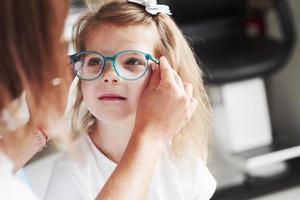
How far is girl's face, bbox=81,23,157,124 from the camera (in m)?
0.62

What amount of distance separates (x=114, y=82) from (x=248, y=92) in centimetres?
104

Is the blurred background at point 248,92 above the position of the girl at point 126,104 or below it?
below

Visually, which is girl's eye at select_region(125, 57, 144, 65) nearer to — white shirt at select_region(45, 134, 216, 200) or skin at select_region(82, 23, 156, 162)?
skin at select_region(82, 23, 156, 162)

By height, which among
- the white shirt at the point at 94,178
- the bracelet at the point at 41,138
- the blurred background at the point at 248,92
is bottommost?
the blurred background at the point at 248,92

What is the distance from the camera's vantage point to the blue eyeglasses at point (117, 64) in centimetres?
61

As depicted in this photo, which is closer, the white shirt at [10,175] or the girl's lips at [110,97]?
the white shirt at [10,175]

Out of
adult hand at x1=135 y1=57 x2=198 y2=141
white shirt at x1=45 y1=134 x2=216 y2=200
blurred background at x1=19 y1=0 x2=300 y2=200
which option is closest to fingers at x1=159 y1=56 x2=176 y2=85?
adult hand at x1=135 y1=57 x2=198 y2=141

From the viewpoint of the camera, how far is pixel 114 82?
2.02 feet

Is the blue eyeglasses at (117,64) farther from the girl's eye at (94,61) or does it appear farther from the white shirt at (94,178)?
the white shirt at (94,178)

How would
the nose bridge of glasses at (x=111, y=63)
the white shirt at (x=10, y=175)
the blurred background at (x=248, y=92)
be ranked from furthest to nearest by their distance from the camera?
1. the blurred background at (x=248, y=92)
2. the nose bridge of glasses at (x=111, y=63)
3. the white shirt at (x=10, y=175)

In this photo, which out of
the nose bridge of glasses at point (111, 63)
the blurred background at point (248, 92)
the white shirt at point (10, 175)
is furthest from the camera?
the blurred background at point (248, 92)

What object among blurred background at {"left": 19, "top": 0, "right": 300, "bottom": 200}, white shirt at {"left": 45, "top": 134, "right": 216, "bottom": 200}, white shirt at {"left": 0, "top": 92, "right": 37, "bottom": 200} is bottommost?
blurred background at {"left": 19, "top": 0, "right": 300, "bottom": 200}

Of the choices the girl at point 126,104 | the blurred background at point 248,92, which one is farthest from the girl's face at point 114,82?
the blurred background at point 248,92

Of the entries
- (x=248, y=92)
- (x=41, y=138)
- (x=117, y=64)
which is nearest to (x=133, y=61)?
(x=117, y=64)
